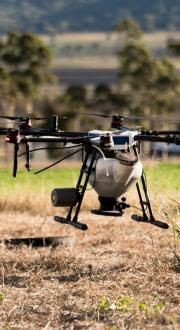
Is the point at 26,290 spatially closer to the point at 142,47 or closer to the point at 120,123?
the point at 120,123

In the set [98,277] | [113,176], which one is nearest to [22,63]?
[98,277]

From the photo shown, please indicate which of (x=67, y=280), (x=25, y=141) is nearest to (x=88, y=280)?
(x=67, y=280)

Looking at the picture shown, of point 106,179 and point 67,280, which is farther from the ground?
point 106,179

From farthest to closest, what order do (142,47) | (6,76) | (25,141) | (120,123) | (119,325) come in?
(142,47) < (6,76) < (120,123) < (25,141) < (119,325)

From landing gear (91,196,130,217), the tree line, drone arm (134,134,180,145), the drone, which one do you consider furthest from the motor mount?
the tree line

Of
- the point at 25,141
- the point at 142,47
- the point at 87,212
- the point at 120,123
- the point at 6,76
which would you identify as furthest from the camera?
the point at 142,47

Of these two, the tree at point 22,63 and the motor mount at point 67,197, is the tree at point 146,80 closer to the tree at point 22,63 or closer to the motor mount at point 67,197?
the tree at point 22,63
